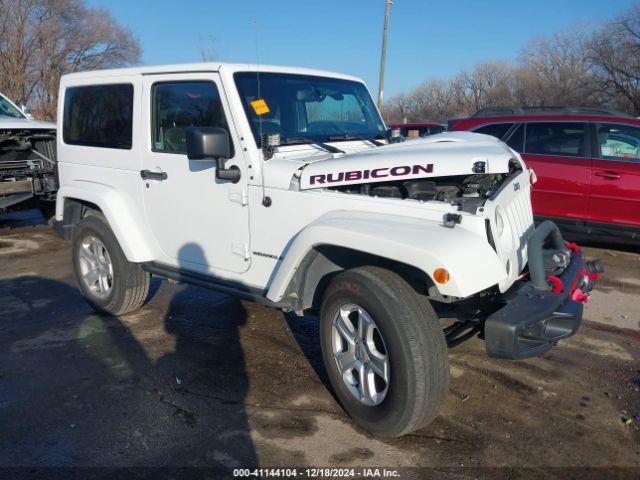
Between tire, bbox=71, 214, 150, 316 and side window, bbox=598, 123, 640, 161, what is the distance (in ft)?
18.3

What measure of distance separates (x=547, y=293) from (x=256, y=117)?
7.01 feet

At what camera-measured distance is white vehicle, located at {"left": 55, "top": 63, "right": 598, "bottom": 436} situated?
286 cm

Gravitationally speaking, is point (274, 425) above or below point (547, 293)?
below

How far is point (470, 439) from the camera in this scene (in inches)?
123

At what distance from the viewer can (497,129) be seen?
24.7 ft

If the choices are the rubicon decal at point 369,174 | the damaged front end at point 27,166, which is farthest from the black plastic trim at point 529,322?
the damaged front end at point 27,166

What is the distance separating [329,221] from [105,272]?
2.73 meters

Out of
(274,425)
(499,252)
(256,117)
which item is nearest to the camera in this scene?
(499,252)

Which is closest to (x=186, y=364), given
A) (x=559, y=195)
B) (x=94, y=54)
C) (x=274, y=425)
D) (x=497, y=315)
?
(x=274, y=425)

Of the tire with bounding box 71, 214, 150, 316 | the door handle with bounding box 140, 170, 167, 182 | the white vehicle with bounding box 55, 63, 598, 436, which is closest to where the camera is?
the white vehicle with bounding box 55, 63, 598, 436

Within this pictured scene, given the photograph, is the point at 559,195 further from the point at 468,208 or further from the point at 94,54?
the point at 94,54

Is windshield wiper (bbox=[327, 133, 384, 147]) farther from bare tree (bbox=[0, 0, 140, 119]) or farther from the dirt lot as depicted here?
bare tree (bbox=[0, 0, 140, 119])

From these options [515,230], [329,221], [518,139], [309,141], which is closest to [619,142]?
[518,139]

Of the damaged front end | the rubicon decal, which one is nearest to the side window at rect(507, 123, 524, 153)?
the rubicon decal
